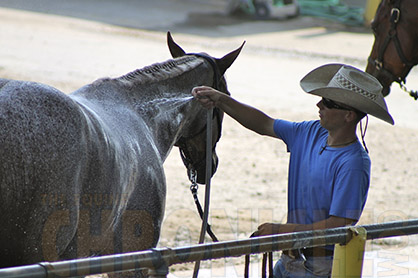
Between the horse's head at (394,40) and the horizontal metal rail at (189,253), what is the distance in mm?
4064

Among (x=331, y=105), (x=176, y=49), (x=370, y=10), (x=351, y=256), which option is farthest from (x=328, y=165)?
(x=370, y=10)

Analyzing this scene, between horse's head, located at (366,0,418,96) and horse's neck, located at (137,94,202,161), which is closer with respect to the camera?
horse's neck, located at (137,94,202,161)

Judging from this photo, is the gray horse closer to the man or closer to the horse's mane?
the horse's mane

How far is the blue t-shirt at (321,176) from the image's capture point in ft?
8.52

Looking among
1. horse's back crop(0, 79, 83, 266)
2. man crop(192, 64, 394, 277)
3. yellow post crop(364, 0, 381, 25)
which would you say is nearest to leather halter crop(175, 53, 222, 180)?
man crop(192, 64, 394, 277)

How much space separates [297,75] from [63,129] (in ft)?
35.9

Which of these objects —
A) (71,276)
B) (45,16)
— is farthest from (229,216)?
(45,16)

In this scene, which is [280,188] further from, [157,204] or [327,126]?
[327,126]

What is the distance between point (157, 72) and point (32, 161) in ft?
4.40

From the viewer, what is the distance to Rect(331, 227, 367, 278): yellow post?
2290 millimetres

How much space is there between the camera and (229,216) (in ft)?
20.1

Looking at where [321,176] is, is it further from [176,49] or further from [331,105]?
[176,49]

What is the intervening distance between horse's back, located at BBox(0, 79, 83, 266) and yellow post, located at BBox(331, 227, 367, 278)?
3.33 ft

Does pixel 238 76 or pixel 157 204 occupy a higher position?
pixel 157 204
